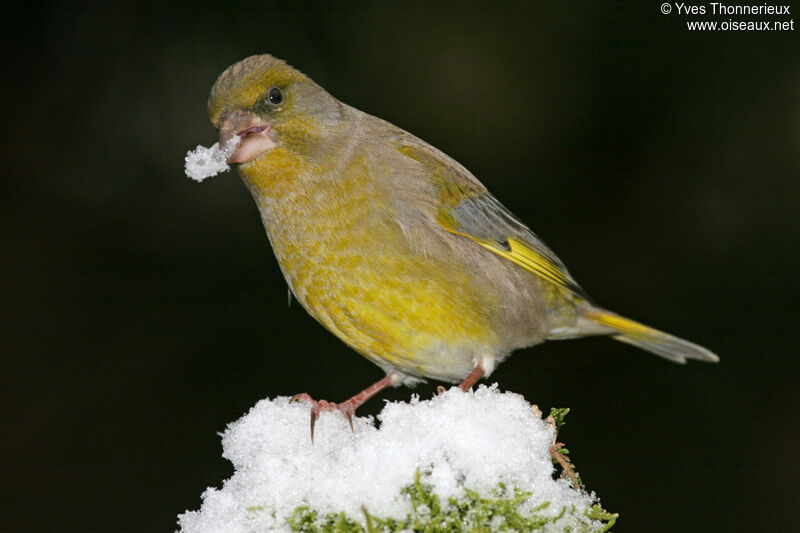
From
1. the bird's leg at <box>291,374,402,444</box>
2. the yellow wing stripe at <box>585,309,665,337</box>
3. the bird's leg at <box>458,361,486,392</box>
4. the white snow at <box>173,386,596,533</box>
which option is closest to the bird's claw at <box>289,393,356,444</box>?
the bird's leg at <box>291,374,402,444</box>

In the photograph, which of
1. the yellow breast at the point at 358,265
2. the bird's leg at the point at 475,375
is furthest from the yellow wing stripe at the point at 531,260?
the bird's leg at the point at 475,375

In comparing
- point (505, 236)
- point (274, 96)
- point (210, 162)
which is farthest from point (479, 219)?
point (210, 162)

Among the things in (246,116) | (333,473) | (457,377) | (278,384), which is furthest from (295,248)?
(278,384)

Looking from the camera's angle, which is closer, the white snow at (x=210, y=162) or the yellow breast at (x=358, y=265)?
the white snow at (x=210, y=162)

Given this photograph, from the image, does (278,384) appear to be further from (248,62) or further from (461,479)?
(461,479)

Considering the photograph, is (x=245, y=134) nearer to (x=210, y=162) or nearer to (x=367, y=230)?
(x=210, y=162)

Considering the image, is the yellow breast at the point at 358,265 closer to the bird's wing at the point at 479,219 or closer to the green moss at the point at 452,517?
the bird's wing at the point at 479,219
